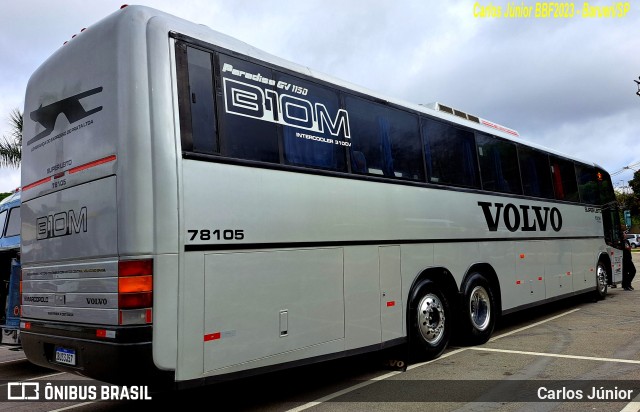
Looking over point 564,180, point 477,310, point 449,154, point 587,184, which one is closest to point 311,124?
point 449,154

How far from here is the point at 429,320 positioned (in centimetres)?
702

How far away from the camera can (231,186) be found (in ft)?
15.1

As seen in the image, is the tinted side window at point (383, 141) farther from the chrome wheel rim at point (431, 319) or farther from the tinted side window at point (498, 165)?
the tinted side window at point (498, 165)

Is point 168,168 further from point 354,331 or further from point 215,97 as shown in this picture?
point 354,331

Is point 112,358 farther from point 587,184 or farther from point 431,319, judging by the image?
point 587,184

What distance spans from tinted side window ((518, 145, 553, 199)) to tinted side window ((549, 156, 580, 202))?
12.9 inches

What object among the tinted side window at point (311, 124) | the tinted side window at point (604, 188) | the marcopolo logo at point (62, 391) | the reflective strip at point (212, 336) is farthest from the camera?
the tinted side window at point (604, 188)

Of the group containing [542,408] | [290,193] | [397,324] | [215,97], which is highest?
[215,97]

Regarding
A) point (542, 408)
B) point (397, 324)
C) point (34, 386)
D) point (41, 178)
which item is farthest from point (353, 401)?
point (34, 386)

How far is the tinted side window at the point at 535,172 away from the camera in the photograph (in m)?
9.85

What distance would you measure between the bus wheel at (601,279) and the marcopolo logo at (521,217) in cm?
306

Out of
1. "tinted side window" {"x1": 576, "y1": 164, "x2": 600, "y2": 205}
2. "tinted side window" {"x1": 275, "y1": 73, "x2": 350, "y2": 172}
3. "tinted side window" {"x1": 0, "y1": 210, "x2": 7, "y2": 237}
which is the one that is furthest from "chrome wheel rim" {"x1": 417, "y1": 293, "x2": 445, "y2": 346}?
"tinted side window" {"x1": 0, "y1": 210, "x2": 7, "y2": 237}

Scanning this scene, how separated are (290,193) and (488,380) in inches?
127

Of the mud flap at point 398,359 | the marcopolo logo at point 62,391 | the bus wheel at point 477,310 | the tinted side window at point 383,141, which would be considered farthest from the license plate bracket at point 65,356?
the bus wheel at point 477,310
